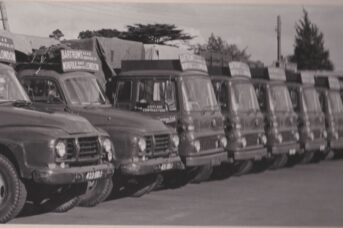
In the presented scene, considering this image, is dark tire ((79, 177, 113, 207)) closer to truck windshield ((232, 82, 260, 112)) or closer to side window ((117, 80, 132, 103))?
side window ((117, 80, 132, 103))

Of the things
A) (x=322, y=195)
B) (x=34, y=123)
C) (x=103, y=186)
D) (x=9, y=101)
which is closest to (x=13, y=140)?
(x=34, y=123)

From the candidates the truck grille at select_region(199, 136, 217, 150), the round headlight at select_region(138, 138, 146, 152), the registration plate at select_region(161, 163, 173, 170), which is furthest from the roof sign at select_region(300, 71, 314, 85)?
the round headlight at select_region(138, 138, 146, 152)

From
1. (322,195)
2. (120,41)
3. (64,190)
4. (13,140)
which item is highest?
(120,41)

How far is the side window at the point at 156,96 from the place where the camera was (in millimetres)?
11688

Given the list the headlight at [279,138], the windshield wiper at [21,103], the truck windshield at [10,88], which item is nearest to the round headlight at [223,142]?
the headlight at [279,138]

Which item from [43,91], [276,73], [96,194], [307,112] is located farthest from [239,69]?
[96,194]

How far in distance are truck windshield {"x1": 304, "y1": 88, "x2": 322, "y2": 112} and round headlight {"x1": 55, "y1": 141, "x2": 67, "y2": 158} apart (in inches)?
358

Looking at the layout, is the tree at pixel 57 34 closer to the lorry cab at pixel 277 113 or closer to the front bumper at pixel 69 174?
the front bumper at pixel 69 174

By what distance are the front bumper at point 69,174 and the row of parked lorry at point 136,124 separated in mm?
10

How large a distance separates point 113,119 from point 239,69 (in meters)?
4.31

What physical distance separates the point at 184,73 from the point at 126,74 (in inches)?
35.1

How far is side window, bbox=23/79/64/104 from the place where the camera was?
10.3 metres

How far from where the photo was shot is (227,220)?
29.9 feet

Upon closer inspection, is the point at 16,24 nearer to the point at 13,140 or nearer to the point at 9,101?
the point at 9,101
